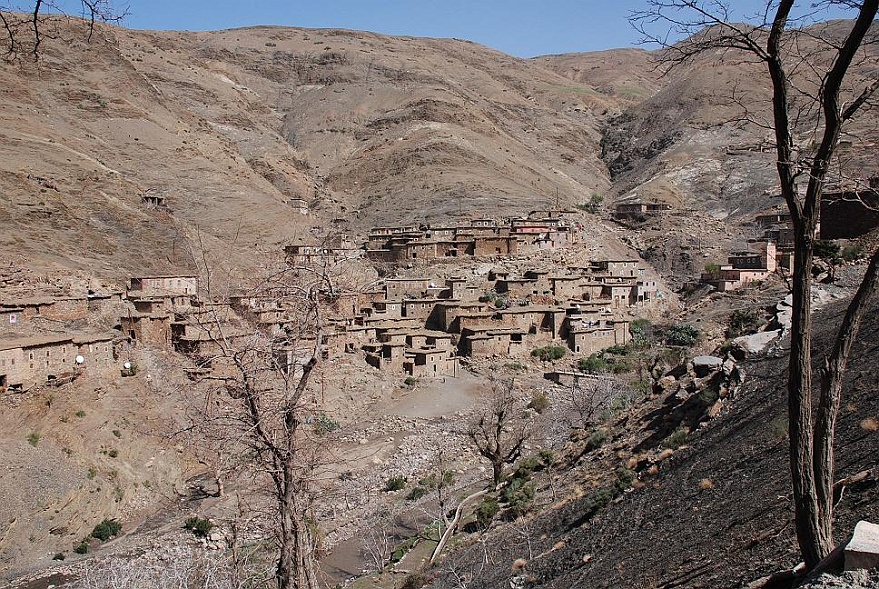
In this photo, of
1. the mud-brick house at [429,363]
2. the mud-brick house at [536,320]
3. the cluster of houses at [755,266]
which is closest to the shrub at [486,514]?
the mud-brick house at [429,363]

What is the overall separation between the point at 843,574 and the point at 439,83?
103639 millimetres

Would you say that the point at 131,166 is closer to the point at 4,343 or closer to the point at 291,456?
the point at 4,343

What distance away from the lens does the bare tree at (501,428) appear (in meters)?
18.2

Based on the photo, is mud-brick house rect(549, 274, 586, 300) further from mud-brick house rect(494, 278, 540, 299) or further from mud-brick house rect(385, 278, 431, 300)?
mud-brick house rect(385, 278, 431, 300)

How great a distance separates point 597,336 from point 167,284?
19052mm

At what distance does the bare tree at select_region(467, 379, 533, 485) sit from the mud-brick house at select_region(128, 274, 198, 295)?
43.2ft

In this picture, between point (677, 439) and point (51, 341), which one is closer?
point (677, 439)

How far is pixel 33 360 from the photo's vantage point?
19.6 m

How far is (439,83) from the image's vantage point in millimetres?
102750

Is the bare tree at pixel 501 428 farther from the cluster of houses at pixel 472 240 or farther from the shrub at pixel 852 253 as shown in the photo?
the cluster of houses at pixel 472 240

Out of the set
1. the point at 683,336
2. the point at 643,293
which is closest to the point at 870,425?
the point at 683,336

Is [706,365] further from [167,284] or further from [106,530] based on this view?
[167,284]

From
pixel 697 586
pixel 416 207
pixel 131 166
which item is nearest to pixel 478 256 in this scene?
pixel 416 207

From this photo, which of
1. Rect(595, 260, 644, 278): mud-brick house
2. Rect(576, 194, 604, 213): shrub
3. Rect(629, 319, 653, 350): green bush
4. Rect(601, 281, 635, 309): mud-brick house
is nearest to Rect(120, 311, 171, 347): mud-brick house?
Rect(629, 319, 653, 350): green bush
